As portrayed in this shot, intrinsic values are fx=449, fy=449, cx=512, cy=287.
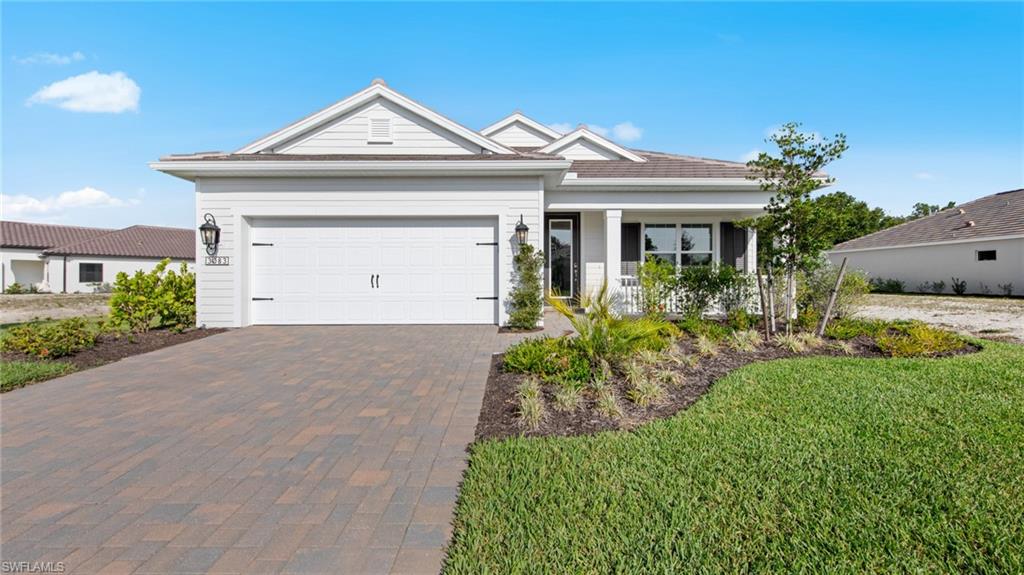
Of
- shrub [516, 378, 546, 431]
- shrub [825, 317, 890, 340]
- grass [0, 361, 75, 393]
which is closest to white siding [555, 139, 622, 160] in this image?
shrub [825, 317, 890, 340]

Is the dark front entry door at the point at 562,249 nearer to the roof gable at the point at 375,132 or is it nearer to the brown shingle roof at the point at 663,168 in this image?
the brown shingle roof at the point at 663,168

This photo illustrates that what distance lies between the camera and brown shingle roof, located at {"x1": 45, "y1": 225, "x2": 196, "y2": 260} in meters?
29.0

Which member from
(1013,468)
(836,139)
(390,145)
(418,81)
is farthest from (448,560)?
(418,81)

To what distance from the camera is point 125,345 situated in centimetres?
748

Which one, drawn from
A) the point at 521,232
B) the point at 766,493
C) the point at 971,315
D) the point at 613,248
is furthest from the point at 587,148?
the point at 766,493

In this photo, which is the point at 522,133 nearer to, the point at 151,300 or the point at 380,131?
the point at 380,131

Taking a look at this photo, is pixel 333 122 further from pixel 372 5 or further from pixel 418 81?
Result: pixel 418 81

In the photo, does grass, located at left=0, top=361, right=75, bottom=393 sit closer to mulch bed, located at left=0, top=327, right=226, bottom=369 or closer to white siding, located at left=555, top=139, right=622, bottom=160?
mulch bed, located at left=0, top=327, right=226, bottom=369

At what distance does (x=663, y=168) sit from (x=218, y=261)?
10559 mm

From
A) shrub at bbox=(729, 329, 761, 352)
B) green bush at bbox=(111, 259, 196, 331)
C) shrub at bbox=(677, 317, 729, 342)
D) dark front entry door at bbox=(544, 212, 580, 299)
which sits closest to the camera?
shrub at bbox=(729, 329, 761, 352)

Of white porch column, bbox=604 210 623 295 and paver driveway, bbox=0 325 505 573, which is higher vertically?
white porch column, bbox=604 210 623 295

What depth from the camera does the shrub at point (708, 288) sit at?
32.0 ft

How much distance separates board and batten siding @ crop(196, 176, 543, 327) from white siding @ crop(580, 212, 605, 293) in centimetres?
328

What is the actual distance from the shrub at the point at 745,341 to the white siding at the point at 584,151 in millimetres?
8073
